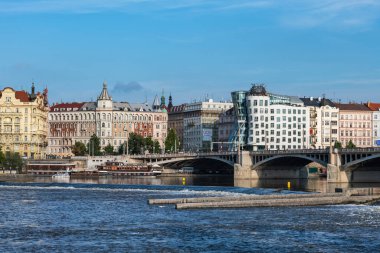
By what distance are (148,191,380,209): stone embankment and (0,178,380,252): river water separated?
8.66 ft

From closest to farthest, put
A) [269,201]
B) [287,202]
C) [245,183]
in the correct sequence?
[269,201] < [287,202] < [245,183]

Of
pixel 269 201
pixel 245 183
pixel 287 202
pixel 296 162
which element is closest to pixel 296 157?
pixel 296 162

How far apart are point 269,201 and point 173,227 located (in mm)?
23190

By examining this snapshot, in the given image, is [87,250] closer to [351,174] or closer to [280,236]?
[280,236]

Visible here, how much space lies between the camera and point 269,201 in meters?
94.2

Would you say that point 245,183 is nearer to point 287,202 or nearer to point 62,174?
point 62,174

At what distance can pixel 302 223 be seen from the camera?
76.2 metres

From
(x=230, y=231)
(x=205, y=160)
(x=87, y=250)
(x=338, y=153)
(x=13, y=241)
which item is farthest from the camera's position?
(x=205, y=160)

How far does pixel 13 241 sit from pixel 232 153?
4552 inches

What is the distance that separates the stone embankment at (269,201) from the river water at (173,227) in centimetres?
264

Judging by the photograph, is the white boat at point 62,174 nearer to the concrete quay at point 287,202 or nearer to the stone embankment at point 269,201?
the stone embankment at point 269,201

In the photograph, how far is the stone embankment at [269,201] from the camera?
91.5 metres

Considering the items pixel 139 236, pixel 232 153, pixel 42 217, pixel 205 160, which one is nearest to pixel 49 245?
pixel 139 236

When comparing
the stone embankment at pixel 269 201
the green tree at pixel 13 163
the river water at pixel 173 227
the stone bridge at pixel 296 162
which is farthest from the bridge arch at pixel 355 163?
the green tree at pixel 13 163
